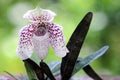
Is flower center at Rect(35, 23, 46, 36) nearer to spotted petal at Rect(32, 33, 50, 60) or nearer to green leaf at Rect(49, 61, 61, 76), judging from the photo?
spotted petal at Rect(32, 33, 50, 60)

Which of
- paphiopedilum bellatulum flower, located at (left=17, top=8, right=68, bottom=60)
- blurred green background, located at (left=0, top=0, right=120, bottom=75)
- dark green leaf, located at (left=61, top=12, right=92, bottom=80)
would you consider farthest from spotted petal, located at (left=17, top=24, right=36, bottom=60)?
blurred green background, located at (left=0, top=0, right=120, bottom=75)

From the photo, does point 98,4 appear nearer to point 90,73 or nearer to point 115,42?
point 115,42

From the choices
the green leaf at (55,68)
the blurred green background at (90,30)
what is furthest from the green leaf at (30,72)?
the blurred green background at (90,30)

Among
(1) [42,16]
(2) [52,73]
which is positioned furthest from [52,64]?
(1) [42,16]

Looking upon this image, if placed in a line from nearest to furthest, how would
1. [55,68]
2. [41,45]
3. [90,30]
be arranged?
[41,45]
[55,68]
[90,30]

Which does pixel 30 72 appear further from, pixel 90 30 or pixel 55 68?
pixel 90 30

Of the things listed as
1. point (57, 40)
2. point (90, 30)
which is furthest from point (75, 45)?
Answer: point (90, 30)
